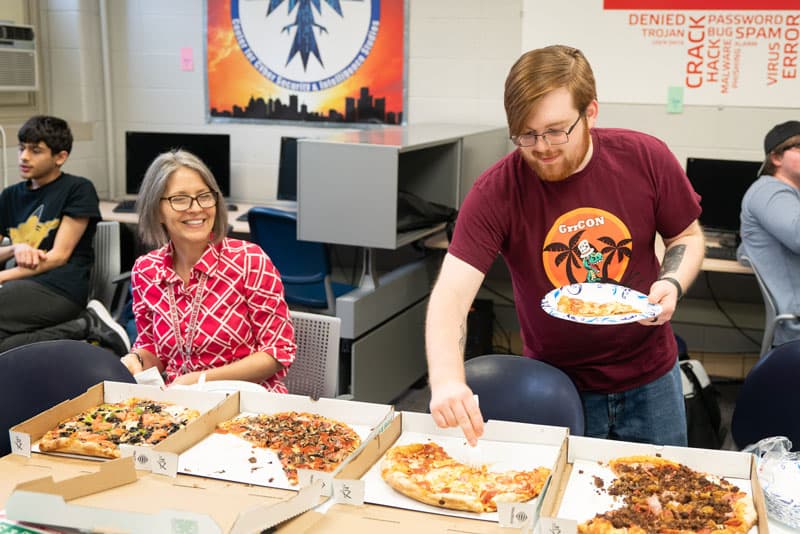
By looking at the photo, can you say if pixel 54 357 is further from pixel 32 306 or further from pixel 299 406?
pixel 32 306

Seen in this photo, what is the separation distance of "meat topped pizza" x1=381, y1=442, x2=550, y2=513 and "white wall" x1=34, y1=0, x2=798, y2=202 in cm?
328

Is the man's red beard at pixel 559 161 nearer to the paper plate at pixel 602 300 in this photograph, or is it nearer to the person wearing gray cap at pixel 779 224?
the paper plate at pixel 602 300

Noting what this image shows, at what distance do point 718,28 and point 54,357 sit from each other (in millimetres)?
3635

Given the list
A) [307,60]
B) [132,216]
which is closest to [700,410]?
[307,60]

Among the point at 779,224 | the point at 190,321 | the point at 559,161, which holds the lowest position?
the point at 190,321

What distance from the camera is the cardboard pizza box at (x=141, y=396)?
160 cm

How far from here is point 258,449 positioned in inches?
67.1

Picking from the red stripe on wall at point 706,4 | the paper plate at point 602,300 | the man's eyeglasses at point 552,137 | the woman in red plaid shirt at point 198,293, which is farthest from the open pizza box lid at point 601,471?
the red stripe on wall at point 706,4

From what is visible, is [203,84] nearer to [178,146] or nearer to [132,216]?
[178,146]

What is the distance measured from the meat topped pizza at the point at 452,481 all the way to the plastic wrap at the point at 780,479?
1.25ft

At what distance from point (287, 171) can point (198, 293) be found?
275cm

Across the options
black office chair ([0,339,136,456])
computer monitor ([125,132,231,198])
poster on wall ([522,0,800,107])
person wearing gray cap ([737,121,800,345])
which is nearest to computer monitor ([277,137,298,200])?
computer monitor ([125,132,231,198])

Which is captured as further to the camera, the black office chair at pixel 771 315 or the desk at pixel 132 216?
the desk at pixel 132 216

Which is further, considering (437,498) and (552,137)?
(552,137)
